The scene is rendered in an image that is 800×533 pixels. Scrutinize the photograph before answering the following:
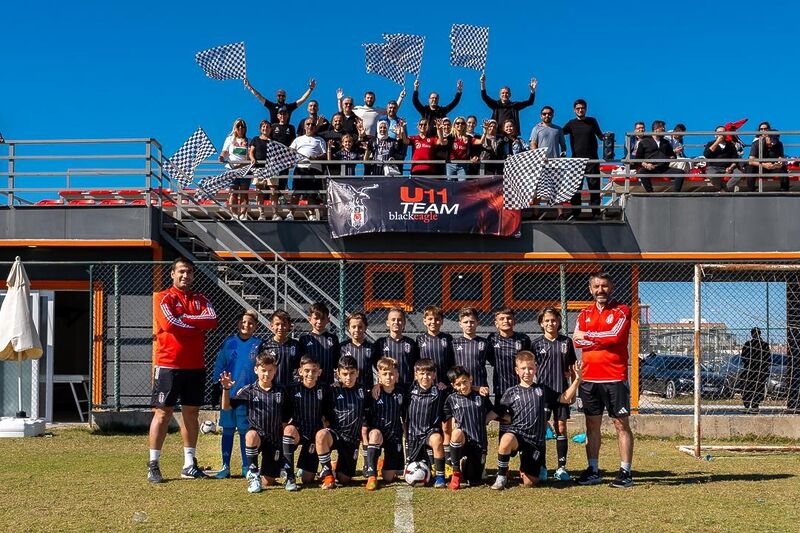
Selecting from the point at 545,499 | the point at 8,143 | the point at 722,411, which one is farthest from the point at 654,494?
the point at 8,143

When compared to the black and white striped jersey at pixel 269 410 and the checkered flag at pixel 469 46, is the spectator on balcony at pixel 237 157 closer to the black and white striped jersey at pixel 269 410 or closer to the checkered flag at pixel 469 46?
the checkered flag at pixel 469 46

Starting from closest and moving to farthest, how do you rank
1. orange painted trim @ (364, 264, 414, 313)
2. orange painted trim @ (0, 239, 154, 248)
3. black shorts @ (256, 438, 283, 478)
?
black shorts @ (256, 438, 283, 478), orange painted trim @ (0, 239, 154, 248), orange painted trim @ (364, 264, 414, 313)

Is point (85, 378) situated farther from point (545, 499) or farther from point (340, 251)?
point (545, 499)

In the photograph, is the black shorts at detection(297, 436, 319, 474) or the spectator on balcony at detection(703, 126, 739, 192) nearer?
the black shorts at detection(297, 436, 319, 474)

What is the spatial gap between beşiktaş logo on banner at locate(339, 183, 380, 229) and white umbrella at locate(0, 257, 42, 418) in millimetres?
5084

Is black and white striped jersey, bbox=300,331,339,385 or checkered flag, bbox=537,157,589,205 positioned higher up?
checkered flag, bbox=537,157,589,205

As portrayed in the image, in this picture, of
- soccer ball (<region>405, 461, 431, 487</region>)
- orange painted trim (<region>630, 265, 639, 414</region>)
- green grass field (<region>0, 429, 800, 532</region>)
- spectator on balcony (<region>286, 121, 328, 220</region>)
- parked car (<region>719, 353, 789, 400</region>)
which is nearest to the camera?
green grass field (<region>0, 429, 800, 532</region>)

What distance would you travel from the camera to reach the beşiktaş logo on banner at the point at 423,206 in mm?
15055

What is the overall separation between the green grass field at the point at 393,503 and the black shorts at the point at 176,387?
750 millimetres

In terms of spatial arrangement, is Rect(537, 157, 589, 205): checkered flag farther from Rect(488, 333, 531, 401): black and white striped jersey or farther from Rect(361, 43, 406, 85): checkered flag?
Rect(488, 333, 531, 401): black and white striped jersey

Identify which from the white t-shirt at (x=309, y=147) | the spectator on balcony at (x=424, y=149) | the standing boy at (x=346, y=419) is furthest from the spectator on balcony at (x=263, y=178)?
the standing boy at (x=346, y=419)

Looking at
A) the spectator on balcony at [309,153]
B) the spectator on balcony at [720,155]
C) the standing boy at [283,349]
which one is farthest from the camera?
the spectator on balcony at [720,155]

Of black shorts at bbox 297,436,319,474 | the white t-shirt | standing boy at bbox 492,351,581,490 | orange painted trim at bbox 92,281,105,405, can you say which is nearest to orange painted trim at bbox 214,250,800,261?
the white t-shirt

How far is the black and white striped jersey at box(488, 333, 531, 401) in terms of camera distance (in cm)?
907
